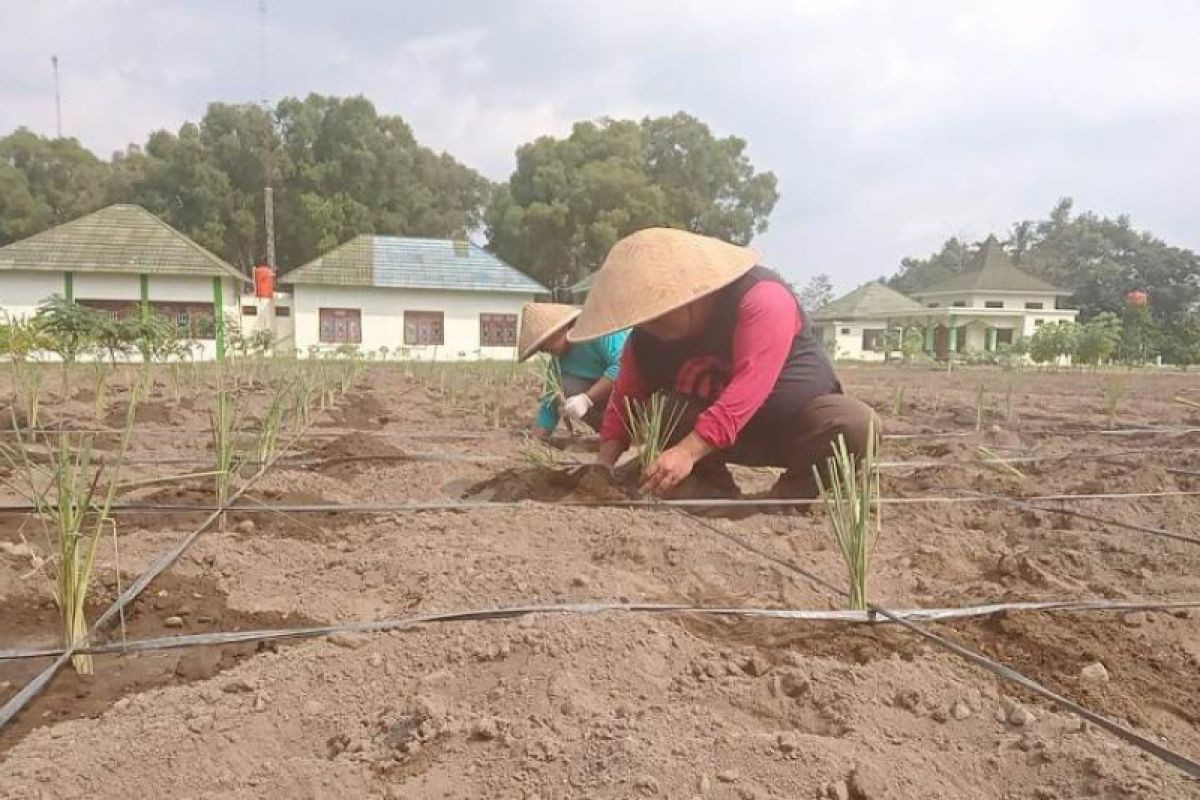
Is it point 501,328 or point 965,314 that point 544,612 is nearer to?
point 501,328

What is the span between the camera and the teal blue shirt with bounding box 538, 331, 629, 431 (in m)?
3.70

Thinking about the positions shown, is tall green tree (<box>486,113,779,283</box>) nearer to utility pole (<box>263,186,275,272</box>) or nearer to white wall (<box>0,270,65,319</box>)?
utility pole (<box>263,186,275,272</box>)

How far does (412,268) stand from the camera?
19.7m

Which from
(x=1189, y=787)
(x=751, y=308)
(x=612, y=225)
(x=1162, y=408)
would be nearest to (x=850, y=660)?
(x=1189, y=787)

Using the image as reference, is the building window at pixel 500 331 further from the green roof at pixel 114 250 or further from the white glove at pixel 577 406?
the white glove at pixel 577 406

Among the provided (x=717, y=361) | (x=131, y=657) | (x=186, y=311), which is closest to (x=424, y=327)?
(x=186, y=311)

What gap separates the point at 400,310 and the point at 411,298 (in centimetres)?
37

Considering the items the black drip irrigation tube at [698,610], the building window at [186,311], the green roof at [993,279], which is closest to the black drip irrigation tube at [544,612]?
the black drip irrigation tube at [698,610]

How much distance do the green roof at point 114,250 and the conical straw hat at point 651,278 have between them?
16.6 metres

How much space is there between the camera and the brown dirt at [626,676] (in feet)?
3.28

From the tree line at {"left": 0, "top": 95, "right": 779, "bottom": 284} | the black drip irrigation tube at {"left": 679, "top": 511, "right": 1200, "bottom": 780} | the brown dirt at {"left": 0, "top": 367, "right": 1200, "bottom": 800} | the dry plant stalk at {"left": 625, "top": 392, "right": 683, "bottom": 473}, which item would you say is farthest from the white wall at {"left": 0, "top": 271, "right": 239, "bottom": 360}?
the black drip irrigation tube at {"left": 679, "top": 511, "right": 1200, "bottom": 780}

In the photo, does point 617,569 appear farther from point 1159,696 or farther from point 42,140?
point 42,140

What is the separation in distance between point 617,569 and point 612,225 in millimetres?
22494

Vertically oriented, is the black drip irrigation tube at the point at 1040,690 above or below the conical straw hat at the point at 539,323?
below
